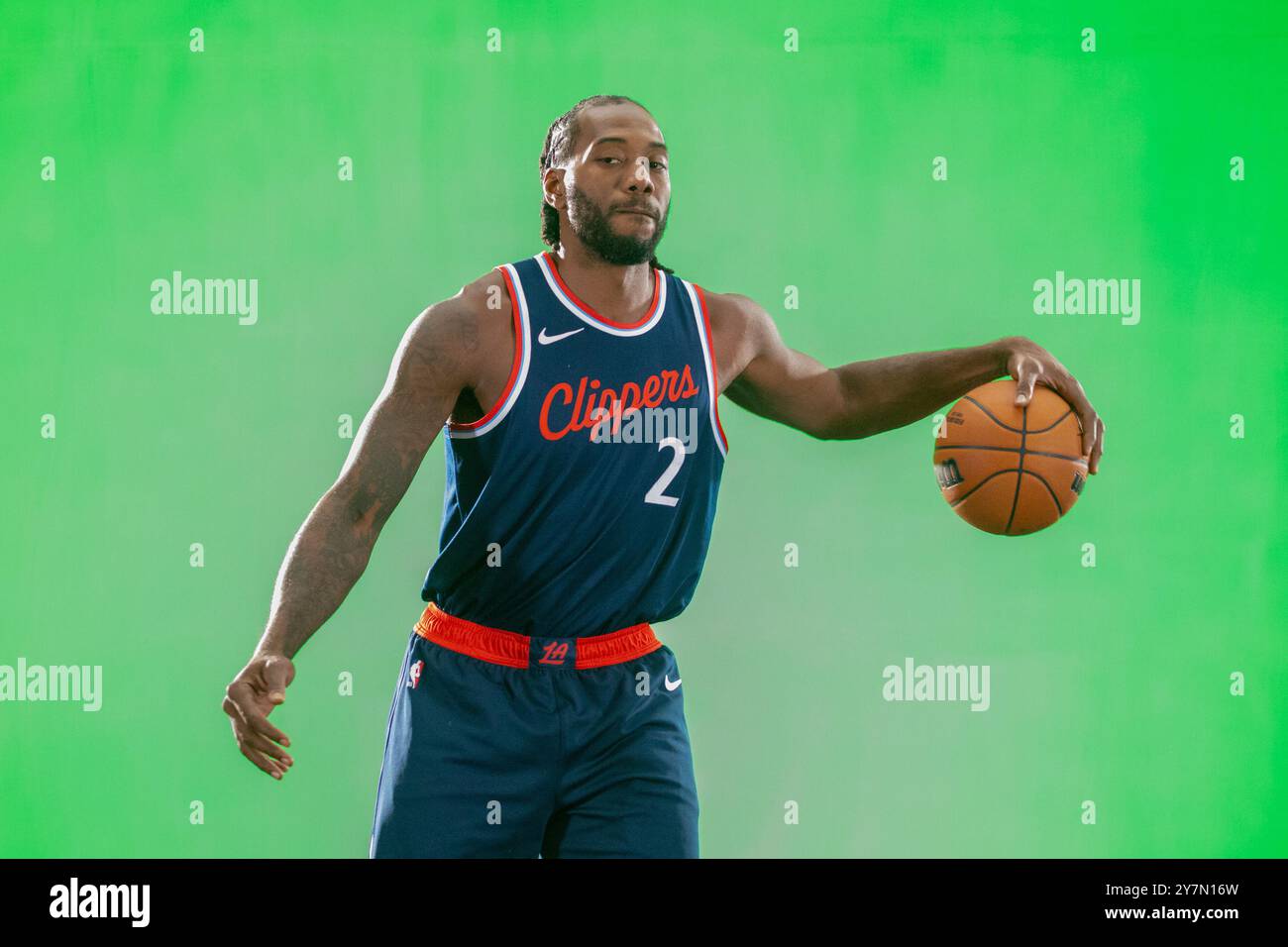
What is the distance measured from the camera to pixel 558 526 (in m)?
2.89

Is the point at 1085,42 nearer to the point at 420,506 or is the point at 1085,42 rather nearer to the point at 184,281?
the point at 420,506

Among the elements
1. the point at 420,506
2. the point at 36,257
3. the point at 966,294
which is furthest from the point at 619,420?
the point at 36,257

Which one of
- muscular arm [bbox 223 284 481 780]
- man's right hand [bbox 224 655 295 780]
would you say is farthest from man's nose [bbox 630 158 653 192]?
man's right hand [bbox 224 655 295 780]

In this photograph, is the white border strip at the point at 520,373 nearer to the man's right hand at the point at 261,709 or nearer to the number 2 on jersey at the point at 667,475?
the number 2 on jersey at the point at 667,475

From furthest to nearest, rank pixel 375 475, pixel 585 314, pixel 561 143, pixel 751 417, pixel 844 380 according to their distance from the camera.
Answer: pixel 751 417 → pixel 844 380 → pixel 561 143 → pixel 585 314 → pixel 375 475

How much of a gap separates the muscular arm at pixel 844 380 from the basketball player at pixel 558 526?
0.21 ft

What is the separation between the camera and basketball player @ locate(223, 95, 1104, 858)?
280cm

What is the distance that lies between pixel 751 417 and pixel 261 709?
2401mm

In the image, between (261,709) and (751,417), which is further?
(751,417)

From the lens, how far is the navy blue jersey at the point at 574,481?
2.89 metres

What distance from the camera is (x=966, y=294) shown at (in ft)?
14.8

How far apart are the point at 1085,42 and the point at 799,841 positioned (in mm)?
2637

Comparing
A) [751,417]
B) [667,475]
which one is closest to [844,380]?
[667,475]

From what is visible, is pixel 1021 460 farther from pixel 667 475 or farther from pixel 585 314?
pixel 585 314
